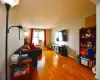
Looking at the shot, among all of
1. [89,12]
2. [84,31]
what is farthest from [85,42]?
[89,12]

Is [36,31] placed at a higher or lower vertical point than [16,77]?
higher

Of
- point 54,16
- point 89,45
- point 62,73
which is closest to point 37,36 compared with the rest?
point 54,16

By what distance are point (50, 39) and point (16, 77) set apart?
26.9ft

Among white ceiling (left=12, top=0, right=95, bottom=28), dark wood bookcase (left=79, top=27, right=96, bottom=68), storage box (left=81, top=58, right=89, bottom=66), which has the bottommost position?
storage box (left=81, top=58, right=89, bottom=66)

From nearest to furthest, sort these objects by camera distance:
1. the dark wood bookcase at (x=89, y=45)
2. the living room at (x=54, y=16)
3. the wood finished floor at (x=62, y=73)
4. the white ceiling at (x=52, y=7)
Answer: the living room at (x=54, y=16)
the wood finished floor at (x=62, y=73)
the white ceiling at (x=52, y=7)
the dark wood bookcase at (x=89, y=45)

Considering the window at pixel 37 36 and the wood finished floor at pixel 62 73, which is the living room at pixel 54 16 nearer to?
the wood finished floor at pixel 62 73

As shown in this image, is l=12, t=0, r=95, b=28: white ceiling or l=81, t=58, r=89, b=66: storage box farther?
l=81, t=58, r=89, b=66: storage box

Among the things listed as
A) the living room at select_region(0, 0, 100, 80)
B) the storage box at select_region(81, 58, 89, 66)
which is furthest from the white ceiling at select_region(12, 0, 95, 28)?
the storage box at select_region(81, 58, 89, 66)

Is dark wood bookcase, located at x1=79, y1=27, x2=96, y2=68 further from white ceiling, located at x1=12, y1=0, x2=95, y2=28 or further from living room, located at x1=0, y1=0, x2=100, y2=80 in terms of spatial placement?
white ceiling, located at x1=12, y1=0, x2=95, y2=28

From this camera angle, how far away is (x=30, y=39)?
9.36m

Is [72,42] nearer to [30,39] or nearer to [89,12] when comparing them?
[89,12]

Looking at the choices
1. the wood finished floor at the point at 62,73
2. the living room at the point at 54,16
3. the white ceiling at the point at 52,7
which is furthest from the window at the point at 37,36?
the wood finished floor at the point at 62,73

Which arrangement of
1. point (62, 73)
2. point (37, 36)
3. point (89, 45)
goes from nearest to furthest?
point (62, 73), point (89, 45), point (37, 36)

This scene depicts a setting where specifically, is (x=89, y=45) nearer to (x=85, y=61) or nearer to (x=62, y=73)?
(x=85, y=61)
